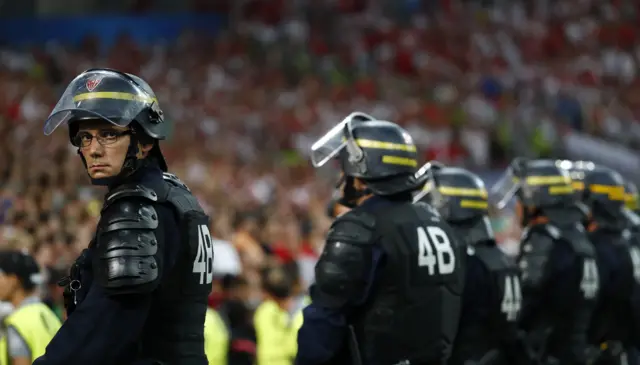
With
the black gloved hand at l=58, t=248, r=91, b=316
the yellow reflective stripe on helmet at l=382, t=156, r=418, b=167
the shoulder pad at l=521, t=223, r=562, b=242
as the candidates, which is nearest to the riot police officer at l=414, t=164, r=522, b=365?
the shoulder pad at l=521, t=223, r=562, b=242

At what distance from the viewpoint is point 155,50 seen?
69.1ft

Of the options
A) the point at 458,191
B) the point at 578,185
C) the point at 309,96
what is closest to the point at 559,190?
the point at 578,185

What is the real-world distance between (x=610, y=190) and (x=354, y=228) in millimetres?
4405

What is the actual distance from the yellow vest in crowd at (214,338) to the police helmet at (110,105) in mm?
4067

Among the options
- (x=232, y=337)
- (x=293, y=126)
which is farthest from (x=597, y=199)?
(x=293, y=126)

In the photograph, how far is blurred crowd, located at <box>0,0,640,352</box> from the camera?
1372 cm

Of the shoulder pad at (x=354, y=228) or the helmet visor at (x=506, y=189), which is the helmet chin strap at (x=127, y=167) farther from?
the helmet visor at (x=506, y=189)

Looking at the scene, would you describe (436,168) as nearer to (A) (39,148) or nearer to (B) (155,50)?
(A) (39,148)

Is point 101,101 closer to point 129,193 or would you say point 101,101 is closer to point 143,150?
point 143,150

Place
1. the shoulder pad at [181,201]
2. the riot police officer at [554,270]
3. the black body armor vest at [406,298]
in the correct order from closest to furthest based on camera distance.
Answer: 1. the shoulder pad at [181,201]
2. the black body armor vest at [406,298]
3. the riot police officer at [554,270]

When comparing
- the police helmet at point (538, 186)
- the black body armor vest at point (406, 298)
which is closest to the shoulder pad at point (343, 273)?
the black body armor vest at point (406, 298)

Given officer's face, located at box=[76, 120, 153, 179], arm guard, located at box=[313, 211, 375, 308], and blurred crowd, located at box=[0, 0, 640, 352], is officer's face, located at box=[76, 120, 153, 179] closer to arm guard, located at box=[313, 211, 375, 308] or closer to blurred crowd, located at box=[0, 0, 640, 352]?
arm guard, located at box=[313, 211, 375, 308]

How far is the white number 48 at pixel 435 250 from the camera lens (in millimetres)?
6191

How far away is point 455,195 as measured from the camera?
7.95 metres
